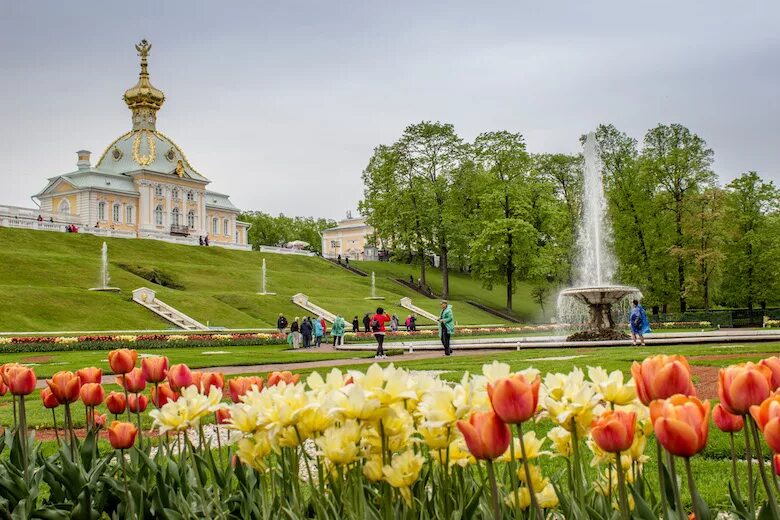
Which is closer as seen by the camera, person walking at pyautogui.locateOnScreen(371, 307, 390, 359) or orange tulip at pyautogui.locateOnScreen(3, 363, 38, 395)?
orange tulip at pyautogui.locateOnScreen(3, 363, 38, 395)

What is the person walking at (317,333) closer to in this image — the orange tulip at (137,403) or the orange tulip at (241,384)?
the orange tulip at (137,403)

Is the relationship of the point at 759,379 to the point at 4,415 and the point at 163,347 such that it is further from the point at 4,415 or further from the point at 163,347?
the point at 163,347

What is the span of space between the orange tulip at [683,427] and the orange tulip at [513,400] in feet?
1.06

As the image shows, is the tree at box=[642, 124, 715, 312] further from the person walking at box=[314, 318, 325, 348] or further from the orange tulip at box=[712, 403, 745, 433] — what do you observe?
the orange tulip at box=[712, 403, 745, 433]

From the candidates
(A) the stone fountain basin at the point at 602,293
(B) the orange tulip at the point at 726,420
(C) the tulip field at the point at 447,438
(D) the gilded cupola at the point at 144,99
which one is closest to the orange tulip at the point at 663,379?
(C) the tulip field at the point at 447,438

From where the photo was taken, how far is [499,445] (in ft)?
6.64

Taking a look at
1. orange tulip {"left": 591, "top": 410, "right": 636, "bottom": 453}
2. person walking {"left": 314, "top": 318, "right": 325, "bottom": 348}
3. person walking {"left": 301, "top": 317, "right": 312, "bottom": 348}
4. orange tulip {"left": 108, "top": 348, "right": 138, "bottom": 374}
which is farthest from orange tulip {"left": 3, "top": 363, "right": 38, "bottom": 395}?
person walking {"left": 314, "top": 318, "right": 325, "bottom": 348}

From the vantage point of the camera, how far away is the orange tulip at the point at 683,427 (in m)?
1.91

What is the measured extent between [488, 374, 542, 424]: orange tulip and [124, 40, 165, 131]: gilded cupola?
81.2 m

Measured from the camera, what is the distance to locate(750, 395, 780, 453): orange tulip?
75.4 inches

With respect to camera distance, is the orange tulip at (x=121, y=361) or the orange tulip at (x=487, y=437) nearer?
the orange tulip at (x=487, y=437)

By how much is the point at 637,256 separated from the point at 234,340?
2450 centimetres

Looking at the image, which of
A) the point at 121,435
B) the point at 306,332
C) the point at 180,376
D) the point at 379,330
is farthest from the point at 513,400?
the point at 306,332

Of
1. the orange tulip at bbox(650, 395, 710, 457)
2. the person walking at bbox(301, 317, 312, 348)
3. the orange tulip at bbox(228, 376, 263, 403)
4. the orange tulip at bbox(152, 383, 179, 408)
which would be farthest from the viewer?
the person walking at bbox(301, 317, 312, 348)
